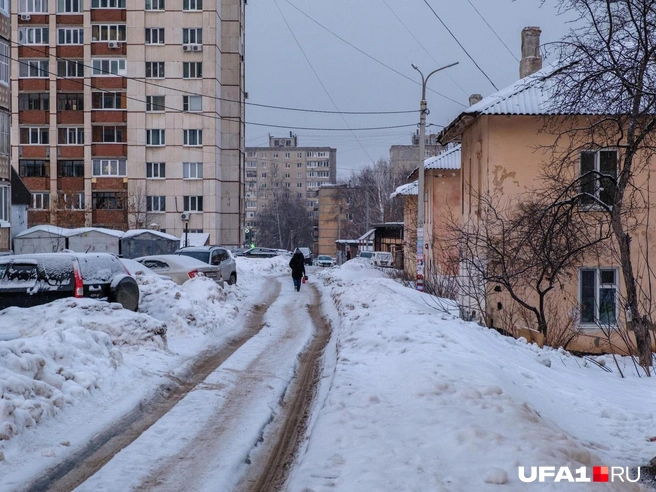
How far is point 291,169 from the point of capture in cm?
15600

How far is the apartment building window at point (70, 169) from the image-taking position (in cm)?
6112

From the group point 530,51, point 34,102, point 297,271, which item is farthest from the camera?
point 34,102

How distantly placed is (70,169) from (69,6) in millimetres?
13626

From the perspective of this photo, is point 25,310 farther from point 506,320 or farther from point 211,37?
point 211,37

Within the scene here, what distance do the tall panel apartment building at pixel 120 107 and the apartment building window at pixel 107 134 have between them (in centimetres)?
8

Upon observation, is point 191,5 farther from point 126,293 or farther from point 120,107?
point 126,293

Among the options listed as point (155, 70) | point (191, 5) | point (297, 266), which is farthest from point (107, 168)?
point (297, 266)

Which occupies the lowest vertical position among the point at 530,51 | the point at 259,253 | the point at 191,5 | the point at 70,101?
the point at 259,253

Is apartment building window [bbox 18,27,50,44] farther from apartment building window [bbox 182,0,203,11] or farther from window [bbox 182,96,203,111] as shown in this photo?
window [bbox 182,96,203,111]

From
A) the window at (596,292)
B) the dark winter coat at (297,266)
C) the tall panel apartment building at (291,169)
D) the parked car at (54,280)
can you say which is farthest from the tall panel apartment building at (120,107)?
the tall panel apartment building at (291,169)

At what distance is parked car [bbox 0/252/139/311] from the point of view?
12961 mm

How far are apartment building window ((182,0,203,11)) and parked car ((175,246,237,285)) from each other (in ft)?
123

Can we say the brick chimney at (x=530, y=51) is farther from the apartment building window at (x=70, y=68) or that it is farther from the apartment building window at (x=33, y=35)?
the apartment building window at (x=33, y=35)

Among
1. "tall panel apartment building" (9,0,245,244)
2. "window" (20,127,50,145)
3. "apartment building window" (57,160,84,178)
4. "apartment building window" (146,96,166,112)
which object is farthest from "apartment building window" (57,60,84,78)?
"apartment building window" (57,160,84,178)
